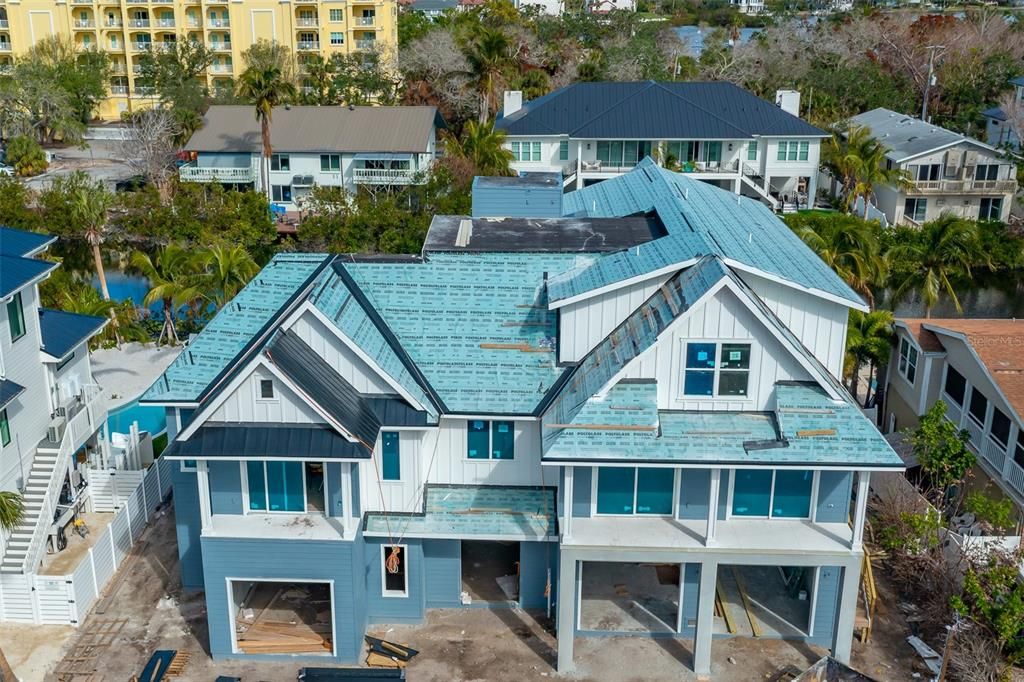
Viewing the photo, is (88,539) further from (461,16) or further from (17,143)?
(461,16)

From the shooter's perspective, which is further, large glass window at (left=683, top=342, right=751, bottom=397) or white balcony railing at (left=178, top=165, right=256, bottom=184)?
white balcony railing at (left=178, top=165, right=256, bottom=184)

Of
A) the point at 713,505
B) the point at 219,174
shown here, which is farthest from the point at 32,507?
the point at 219,174

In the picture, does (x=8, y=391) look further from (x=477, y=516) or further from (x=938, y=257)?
(x=938, y=257)

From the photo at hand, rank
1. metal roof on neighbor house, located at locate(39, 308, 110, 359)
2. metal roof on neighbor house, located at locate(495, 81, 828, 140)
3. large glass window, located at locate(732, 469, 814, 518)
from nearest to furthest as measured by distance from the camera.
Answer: large glass window, located at locate(732, 469, 814, 518) → metal roof on neighbor house, located at locate(39, 308, 110, 359) → metal roof on neighbor house, located at locate(495, 81, 828, 140)

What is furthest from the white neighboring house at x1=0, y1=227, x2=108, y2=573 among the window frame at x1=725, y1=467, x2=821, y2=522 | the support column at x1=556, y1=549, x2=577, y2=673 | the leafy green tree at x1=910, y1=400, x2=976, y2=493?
the leafy green tree at x1=910, y1=400, x2=976, y2=493

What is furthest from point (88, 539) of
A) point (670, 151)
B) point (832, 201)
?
point (832, 201)

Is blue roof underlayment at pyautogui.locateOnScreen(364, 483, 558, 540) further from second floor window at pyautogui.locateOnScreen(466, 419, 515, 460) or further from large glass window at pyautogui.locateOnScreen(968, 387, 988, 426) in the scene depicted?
large glass window at pyautogui.locateOnScreen(968, 387, 988, 426)

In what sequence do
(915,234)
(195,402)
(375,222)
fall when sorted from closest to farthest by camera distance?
(195,402) < (375,222) < (915,234)
